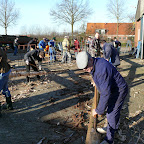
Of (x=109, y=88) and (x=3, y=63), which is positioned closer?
(x=109, y=88)

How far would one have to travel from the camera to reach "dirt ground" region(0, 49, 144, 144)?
3701 millimetres

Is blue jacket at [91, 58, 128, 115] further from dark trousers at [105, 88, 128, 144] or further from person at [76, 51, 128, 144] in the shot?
dark trousers at [105, 88, 128, 144]

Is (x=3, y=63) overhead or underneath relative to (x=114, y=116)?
overhead

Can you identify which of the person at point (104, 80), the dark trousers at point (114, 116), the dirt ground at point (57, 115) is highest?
the person at point (104, 80)

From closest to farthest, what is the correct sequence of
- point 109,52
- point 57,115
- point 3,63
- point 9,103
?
point 3,63 < point 57,115 < point 9,103 < point 109,52

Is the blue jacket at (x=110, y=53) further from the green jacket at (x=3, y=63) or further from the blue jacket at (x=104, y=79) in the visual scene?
the blue jacket at (x=104, y=79)

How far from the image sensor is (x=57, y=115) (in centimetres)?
482

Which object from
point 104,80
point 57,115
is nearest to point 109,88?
point 104,80

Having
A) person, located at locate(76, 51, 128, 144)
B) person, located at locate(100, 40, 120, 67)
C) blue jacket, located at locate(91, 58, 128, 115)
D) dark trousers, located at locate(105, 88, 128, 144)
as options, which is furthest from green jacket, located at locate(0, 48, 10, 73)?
person, located at locate(100, 40, 120, 67)

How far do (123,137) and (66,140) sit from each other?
1.27m

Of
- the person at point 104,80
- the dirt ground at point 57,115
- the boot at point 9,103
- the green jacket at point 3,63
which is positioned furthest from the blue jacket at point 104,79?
the boot at point 9,103

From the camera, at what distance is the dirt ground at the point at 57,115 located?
12.1ft

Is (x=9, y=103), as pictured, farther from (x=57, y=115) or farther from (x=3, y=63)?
(x=57, y=115)

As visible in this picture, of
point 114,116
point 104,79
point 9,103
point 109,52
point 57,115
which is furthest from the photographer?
point 109,52
